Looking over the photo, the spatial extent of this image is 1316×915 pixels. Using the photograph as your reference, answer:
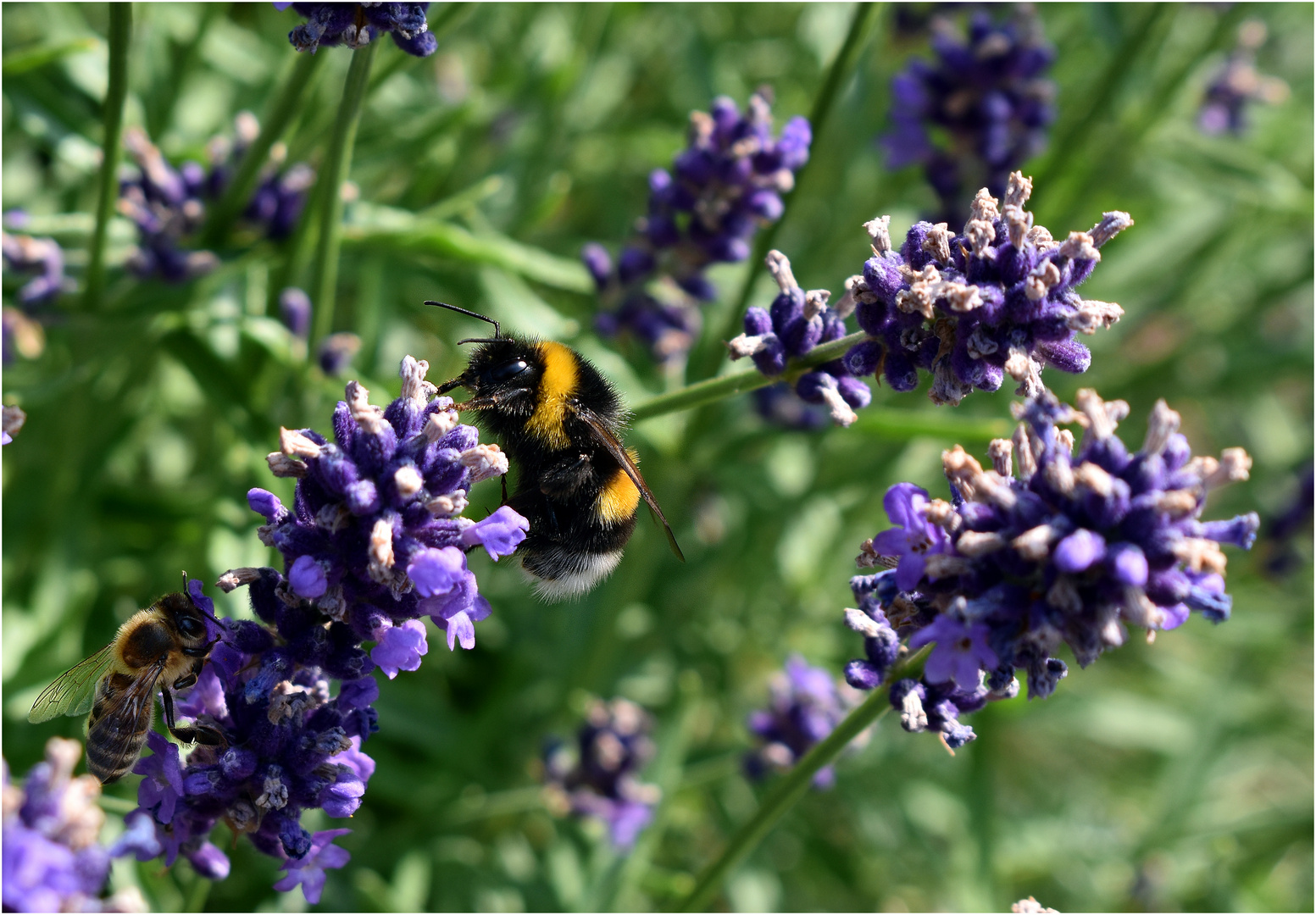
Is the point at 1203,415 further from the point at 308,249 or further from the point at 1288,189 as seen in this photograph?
the point at 308,249

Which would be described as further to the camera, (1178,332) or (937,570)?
(1178,332)

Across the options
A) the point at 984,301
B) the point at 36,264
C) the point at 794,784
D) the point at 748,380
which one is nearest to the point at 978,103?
the point at 748,380

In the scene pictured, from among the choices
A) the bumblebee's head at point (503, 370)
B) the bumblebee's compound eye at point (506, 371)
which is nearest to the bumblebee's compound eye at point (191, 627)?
the bumblebee's head at point (503, 370)

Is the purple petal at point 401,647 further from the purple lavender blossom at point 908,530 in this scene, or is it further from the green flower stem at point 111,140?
the green flower stem at point 111,140

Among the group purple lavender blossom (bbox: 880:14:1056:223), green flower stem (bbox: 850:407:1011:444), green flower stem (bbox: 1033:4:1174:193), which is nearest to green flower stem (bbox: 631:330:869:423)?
green flower stem (bbox: 850:407:1011:444)

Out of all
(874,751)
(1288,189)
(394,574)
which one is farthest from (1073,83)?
(394,574)
